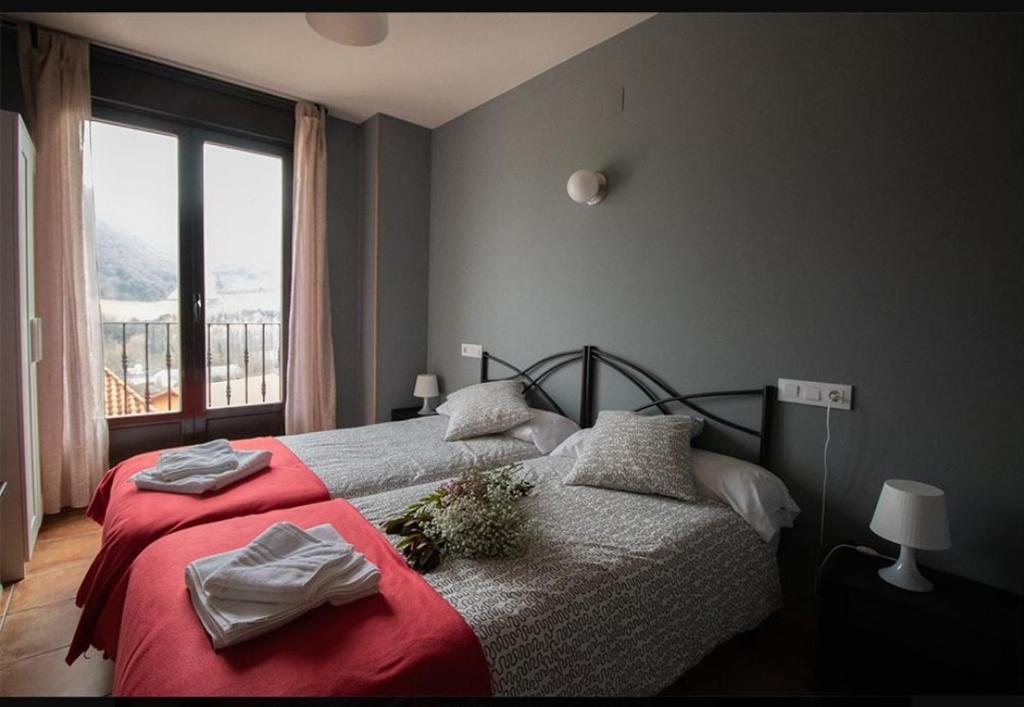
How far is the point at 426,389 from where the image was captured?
12.5 ft

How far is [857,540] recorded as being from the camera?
1.86 m

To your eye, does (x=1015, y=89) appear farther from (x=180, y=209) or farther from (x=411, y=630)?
(x=180, y=209)

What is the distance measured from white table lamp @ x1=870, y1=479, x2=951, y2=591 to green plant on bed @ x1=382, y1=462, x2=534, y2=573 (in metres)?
1.12

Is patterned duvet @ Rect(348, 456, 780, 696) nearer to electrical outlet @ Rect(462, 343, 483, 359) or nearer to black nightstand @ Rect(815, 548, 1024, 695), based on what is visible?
black nightstand @ Rect(815, 548, 1024, 695)

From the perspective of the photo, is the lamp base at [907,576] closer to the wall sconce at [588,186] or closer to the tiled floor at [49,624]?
the wall sconce at [588,186]

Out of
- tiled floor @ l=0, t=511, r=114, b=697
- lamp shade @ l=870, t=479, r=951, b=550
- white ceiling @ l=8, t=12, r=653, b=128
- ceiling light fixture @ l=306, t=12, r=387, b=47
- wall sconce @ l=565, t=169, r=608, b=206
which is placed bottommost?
tiled floor @ l=0, t=511, r=114, b=697

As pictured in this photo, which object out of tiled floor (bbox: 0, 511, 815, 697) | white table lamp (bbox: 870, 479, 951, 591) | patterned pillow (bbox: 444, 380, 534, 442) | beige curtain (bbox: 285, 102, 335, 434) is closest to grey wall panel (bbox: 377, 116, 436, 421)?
beige curtain (bbox: 285, 102, 335, 434)

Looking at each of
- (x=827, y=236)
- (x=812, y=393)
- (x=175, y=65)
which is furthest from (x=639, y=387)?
(x=175, y=65)

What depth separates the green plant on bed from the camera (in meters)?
1.47

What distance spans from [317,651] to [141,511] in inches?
42.6

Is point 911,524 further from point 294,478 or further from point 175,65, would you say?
point 175,65

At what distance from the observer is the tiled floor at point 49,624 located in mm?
1692

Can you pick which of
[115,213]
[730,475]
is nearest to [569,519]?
[730,475]

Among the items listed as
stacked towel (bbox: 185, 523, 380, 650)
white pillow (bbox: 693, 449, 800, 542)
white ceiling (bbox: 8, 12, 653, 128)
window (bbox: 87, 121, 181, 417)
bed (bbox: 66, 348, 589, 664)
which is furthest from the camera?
window (bbox: 87, 121, 181, 417)
